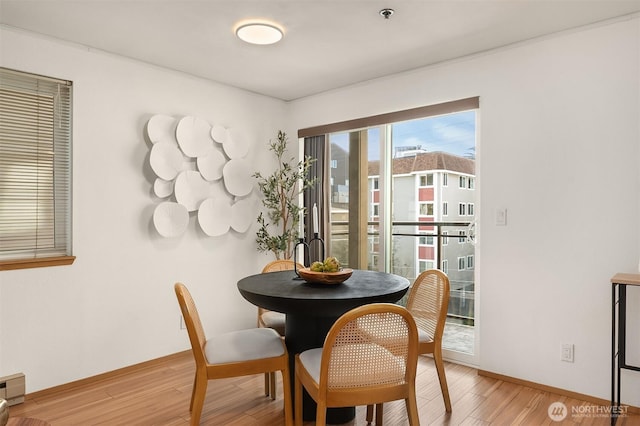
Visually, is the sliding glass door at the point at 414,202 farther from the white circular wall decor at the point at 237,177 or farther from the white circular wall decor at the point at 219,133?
the white circular wall decor at the point at 219,133

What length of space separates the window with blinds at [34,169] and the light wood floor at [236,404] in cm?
96

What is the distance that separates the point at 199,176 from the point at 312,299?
2134 millimetres

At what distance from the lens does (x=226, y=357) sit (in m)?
2.28

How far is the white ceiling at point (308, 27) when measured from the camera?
2.53 metres

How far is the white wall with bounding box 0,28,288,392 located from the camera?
9.48 ft

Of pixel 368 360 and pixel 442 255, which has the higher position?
pixel 442 255

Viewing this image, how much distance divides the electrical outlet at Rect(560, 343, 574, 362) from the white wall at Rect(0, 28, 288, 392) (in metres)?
2.92

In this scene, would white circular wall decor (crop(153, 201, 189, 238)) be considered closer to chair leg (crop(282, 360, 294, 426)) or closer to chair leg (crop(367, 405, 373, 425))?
chair leg (crop(282, 360, 294, 426))

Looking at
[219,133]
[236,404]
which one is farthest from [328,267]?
[219,133]

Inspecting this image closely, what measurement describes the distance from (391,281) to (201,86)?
2584mm

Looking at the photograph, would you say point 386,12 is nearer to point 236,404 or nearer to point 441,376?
point 441,376

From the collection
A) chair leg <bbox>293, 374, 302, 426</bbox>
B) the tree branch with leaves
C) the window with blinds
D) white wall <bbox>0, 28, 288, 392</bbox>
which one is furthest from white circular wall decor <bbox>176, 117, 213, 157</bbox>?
chair leg <bbox>293, 374, 302, 426</bbox>

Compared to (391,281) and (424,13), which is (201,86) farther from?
(391,281)

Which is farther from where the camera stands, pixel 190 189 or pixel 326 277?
pixel 190 189
